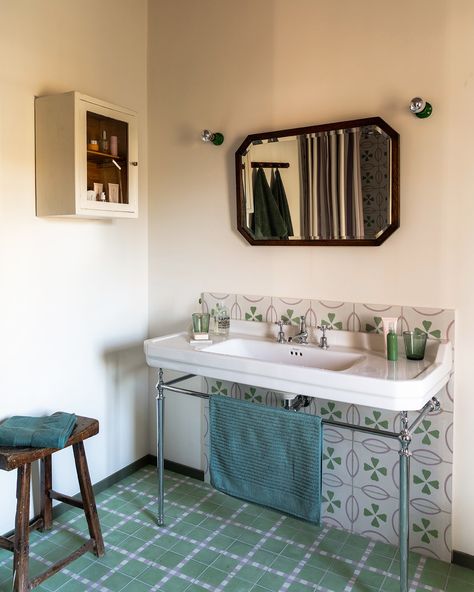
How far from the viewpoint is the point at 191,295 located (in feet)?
9.62

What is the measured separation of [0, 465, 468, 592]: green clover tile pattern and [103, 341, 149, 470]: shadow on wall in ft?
1.02

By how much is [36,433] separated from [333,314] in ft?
4.49

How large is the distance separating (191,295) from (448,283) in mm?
1363

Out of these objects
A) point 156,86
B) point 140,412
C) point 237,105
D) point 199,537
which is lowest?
point 199,537

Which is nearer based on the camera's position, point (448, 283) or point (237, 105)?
point (448, 283)

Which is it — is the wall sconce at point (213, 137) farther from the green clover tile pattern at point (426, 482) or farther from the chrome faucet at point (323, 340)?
the green clover tile pattern at point (426, 482)

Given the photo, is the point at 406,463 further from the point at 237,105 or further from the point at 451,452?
the point at 237,105

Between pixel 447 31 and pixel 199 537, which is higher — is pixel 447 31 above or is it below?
above

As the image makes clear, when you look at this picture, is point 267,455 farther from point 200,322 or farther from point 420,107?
point 420,107

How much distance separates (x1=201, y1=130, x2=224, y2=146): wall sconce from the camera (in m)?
2.67

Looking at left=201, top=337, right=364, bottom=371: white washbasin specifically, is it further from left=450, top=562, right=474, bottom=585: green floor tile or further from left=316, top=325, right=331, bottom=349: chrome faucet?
left=450, top=562, right=474, bottom=585: green floor tile

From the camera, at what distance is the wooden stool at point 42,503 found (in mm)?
1948

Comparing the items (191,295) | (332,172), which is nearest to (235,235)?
(191,295)

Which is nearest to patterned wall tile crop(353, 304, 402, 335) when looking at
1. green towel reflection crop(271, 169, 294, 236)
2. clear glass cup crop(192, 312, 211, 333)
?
green towel reflection crop(271, 169, 294, 236)
